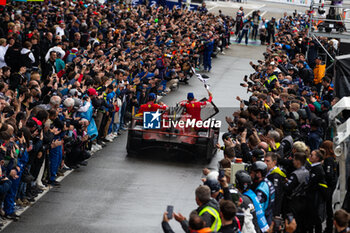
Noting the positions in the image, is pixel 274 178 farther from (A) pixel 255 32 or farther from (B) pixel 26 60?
(A) pixel 255 32

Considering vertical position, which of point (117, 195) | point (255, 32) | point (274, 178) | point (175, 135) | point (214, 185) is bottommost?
point (117, 195)

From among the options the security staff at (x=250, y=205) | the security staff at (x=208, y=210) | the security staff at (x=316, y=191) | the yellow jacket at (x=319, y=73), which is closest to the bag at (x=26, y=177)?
the security staff at (x=250, y=205)

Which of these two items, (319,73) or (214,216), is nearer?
(214,216)

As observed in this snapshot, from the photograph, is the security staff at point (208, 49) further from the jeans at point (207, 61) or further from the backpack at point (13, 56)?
the backpack at point (13, 56)

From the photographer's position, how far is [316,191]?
10.4m

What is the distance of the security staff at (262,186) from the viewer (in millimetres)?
9398

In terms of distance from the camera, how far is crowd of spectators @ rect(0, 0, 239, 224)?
12.3 metres

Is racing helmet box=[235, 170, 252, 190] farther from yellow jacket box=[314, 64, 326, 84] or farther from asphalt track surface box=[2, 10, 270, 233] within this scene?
yellow jacket box=[314, 64, 326, 84]

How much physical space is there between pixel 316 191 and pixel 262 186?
137 centimetres

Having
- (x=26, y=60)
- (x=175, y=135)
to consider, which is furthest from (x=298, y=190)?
(x=26, y=60)

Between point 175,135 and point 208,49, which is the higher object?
point 208,49

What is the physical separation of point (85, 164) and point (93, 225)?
3.73 metres

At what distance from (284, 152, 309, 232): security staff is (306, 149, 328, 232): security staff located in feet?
0.30

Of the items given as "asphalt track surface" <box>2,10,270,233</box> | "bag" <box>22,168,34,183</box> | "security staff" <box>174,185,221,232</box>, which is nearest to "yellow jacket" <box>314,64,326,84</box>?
"asphalt track surface" <box>2,10,270,233</box>
